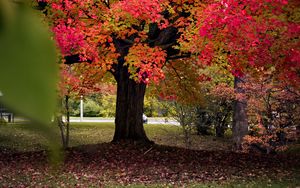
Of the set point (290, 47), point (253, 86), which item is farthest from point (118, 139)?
point (290, 47)

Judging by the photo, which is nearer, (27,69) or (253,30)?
(27,69)

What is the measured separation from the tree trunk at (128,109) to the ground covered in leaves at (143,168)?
74 cm

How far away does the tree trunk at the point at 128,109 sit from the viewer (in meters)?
17.8

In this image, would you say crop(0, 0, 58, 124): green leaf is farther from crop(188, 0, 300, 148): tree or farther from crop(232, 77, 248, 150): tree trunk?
crop(232, 77, 248, 150): tree trunk

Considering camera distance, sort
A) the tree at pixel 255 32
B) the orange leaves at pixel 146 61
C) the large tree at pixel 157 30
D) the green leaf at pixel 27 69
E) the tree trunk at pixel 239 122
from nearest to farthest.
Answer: the green leaf at pixel 27 69
the tree at pixel 255 32
the large tree at pixel 157 30
the orange leaves at pixel 146 61
the tree trunk at pixel 239 122

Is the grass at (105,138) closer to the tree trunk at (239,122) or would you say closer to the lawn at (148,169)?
the tree trunk at (239,122)

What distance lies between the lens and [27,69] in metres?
0.24

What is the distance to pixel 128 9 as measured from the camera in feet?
41.4

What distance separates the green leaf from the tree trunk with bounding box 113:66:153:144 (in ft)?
57.4

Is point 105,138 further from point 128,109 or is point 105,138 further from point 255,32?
point 255,32

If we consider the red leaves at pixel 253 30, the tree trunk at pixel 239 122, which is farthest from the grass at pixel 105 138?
the red leaves at pixel 253 30

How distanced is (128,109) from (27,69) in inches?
698

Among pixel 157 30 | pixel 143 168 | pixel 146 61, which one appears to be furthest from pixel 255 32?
pixel 157 30

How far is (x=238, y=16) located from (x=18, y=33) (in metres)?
11.2
